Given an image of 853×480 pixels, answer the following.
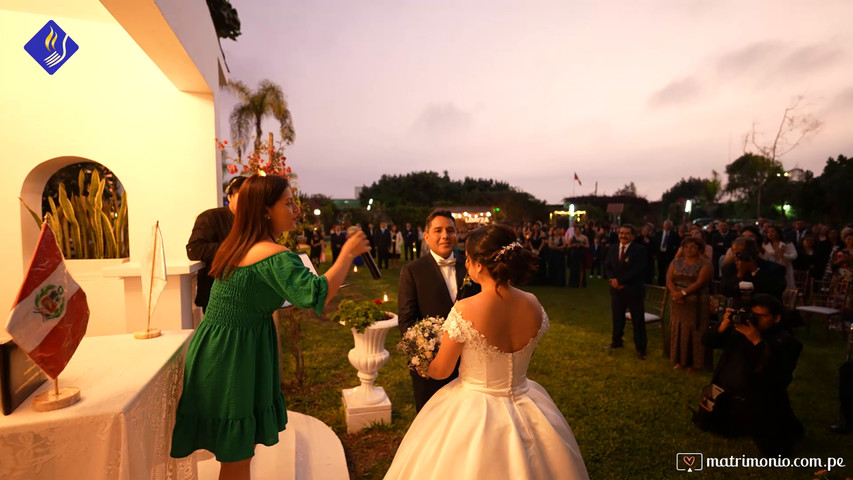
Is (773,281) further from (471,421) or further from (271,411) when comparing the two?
(271,411)

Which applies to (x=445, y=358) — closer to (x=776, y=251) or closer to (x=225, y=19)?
(x=776, y=251)

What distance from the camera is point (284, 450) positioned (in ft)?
12.9

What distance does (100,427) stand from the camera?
171cm

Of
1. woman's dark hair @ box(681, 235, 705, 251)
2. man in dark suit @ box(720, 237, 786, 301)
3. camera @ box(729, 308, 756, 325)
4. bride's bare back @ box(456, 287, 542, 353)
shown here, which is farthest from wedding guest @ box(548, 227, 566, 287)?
bride's bare back @ box(456, 287, 542, 353)

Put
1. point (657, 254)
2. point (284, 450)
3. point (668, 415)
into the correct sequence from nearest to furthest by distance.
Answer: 1. point (284, 450)
2. point (668, 415)
3. point (657, 254)

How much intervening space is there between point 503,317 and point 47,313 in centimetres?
199

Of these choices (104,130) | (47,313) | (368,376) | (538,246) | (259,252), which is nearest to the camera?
(47,313)

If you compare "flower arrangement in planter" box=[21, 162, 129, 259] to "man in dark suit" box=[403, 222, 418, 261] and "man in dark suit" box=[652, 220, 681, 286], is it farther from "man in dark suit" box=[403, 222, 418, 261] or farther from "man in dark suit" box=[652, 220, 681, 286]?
"man in dark suit" box=[403, 222, 418, 261]

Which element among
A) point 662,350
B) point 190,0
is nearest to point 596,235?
point 662,350

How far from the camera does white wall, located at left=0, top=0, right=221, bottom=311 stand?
478cm

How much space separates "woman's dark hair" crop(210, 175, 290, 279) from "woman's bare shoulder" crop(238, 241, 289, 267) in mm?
39

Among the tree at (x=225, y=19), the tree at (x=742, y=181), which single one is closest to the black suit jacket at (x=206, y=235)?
the tree at (x=225, y=19)

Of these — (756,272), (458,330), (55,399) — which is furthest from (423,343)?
(756,272)

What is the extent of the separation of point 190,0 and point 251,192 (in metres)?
3.08
